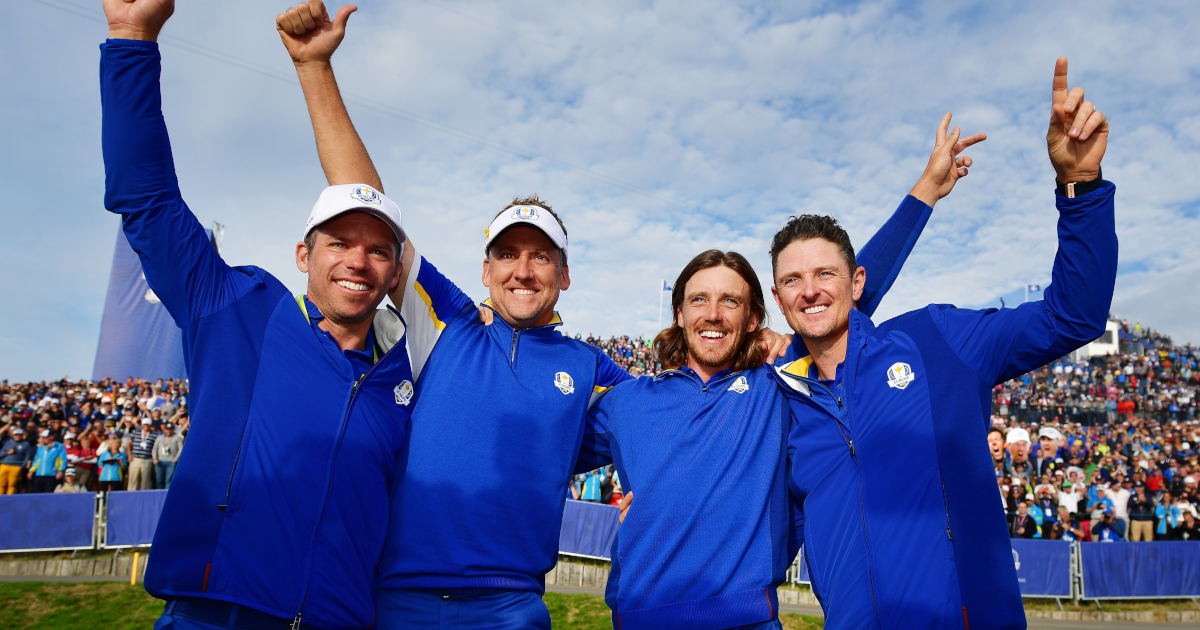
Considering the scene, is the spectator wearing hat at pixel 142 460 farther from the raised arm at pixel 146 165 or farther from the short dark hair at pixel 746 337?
the short dark hair at pixel 746 337

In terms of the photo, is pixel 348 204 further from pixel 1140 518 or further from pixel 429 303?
pixel 1140 518

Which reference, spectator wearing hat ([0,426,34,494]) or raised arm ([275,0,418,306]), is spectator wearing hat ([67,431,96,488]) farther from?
raised arm ([275,0,418,306])

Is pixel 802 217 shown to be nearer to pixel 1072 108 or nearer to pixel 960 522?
pixel 1072 108

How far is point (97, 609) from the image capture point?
952cm

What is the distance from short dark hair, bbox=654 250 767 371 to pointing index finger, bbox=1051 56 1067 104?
1565 millimetres

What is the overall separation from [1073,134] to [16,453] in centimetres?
1794

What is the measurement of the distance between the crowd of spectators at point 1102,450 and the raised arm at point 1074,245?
1320 millimetres

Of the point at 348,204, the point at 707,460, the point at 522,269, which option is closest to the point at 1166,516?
the point at 707,460

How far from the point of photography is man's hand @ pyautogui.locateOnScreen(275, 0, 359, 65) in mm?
3182

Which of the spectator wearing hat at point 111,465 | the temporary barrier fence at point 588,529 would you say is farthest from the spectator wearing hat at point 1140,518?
the spectator wearing hat at point 111,465

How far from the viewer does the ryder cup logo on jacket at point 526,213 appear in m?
3.37

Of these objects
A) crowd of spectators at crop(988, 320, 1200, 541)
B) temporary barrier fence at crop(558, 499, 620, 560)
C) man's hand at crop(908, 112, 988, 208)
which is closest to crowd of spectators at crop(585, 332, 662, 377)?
crowd of spectators at crop(988, 320, 1200, 541)

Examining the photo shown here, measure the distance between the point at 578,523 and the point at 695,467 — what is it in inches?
384

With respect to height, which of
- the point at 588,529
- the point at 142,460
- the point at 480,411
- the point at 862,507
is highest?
the point at 480,411
